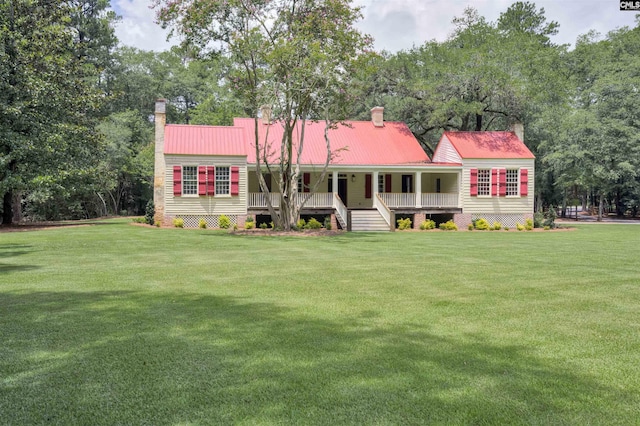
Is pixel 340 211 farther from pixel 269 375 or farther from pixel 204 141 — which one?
pixel 269 375

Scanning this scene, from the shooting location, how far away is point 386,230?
70.0ft

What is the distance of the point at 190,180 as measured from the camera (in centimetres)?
2255

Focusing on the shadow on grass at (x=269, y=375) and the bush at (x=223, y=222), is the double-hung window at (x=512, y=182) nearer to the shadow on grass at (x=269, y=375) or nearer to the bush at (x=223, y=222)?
the bush at (x=223, y=222)

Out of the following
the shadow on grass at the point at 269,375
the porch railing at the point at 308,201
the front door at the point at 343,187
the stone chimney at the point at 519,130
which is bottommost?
the shadow on grass at the point at 269,375

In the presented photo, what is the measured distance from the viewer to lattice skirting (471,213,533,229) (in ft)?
81.8

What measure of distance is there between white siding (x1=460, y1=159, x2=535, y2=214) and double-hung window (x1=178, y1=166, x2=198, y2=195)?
13.8 meters

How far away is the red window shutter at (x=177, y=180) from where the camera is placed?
22141 millimetres

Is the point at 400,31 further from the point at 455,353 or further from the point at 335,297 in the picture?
the point at 455,353

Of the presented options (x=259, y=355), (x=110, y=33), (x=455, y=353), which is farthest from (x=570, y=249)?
(x=110, y=33)

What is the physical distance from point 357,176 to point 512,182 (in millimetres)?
8445

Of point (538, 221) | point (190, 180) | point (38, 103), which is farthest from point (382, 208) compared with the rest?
point (38, 103)

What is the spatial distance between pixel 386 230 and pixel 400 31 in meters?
14.9

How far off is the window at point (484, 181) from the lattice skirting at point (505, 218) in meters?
1.24

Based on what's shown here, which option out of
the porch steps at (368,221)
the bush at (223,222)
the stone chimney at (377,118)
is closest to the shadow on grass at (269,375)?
the porch steps at (368,221)
